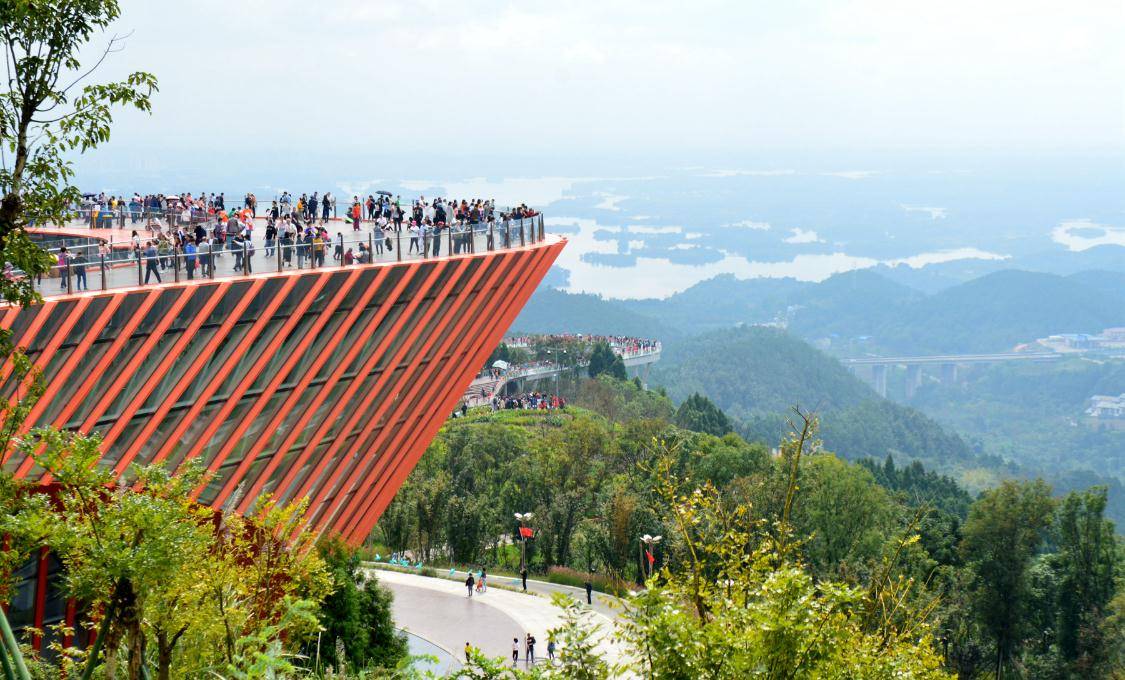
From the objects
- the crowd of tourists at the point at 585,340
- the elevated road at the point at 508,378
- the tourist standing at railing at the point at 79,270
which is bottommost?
the elevated road at the point at 508,378

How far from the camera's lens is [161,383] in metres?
27.7

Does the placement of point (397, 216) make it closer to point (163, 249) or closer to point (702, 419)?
point (163, 249)

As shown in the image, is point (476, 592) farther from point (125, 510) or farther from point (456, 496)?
point (125, 510)

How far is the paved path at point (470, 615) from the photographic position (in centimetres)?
4222

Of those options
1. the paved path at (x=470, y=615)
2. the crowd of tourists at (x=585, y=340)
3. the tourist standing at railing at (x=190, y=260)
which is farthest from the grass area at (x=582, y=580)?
the crowd of tourists at (x=585, y=340)

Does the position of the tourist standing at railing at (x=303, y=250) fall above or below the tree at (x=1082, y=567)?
above

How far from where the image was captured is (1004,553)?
61938mm

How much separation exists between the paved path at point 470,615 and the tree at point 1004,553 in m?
22.2

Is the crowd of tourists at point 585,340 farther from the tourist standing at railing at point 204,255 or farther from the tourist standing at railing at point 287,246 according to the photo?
the tourist standing at railing at point 204,255

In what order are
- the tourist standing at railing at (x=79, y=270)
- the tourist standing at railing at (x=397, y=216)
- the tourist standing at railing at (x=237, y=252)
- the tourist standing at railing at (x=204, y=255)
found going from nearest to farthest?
the tourist standing at railing at (x=79, y=270), the tourist standing at railing at (x=204, y=255), the tourist standing at railing at (x=237, y=252), the tourist standing at railing at (x=397, y=216)

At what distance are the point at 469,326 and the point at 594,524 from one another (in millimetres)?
27271

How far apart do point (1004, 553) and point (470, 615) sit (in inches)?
1192

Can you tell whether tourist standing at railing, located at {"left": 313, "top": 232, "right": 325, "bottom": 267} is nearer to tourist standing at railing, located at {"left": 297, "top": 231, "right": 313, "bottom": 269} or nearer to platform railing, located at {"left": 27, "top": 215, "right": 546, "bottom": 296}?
platform railing, located at {"left": 27, "top": 215, "right": 546, "bottom": 296}

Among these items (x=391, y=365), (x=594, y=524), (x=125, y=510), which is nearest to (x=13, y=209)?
(x=125, y=510)
